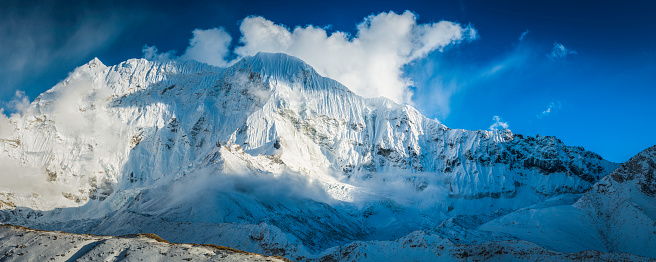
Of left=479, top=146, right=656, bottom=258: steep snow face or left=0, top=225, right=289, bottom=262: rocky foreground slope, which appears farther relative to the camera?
left=479, top=146, right=656, bottom=258: steep snow face

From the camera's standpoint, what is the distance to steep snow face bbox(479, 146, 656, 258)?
323 feet

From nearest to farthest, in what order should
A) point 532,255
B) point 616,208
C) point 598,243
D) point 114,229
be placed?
point 532,255
point 598,243
point 616,208
point 114,229

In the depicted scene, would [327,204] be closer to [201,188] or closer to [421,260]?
[201,188]

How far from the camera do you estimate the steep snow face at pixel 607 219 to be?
98.6m

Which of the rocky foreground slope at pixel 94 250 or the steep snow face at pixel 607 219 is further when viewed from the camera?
the steep snow face at pixel 607 219

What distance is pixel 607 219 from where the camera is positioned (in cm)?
11331

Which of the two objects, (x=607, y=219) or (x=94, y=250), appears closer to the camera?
(x=94, y=250)

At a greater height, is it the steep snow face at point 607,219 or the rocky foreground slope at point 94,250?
the steep snow face at point 607,219

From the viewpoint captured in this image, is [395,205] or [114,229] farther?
[395,205]

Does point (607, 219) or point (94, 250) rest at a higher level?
point (607, 219)

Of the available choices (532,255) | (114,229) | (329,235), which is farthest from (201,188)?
(532,255)

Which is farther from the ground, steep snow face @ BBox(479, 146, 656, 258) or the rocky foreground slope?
steep snow face @ BBox(479, 146, 656, 258)

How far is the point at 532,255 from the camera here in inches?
3130

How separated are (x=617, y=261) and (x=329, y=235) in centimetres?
8572
